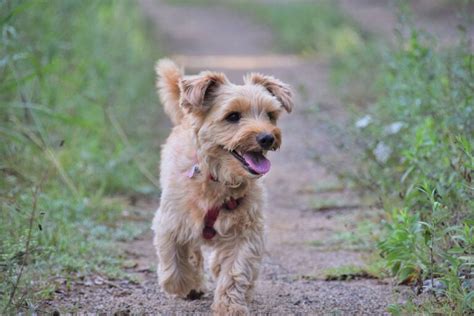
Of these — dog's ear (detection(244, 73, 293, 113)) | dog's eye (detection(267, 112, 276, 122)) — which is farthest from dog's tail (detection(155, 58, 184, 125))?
dog's eye (detection(267, 112, 276, 122))

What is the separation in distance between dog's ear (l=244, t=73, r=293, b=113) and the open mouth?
2.02 ft

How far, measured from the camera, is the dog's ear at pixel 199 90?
5.38 meters

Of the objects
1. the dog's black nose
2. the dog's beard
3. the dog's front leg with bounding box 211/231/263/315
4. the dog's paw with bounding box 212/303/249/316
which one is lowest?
the dog's paw with bounding box 212/303/249/316

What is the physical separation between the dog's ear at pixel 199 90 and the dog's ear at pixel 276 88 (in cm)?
26

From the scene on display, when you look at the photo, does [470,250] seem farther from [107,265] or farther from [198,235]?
[107,265]

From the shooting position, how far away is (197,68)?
55.5 ft

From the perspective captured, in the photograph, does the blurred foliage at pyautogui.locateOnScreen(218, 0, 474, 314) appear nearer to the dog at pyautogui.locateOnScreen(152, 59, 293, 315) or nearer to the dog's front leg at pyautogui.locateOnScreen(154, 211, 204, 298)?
the dog at pyautogui.locateOnScreen(152, 59, 293, 315)

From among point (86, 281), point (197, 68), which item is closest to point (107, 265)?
point (86, 281)

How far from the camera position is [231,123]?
533 centimetres

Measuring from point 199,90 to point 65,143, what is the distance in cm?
382

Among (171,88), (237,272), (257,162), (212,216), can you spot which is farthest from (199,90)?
(237,272)

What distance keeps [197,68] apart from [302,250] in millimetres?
10322

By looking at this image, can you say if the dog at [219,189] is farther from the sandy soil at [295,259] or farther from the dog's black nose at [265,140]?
the sandy soil at [295,259]

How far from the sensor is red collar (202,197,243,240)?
535 cm
